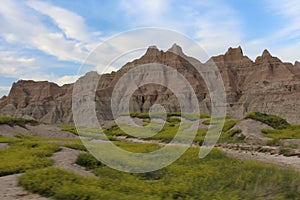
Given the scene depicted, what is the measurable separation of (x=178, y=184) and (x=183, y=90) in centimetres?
13193

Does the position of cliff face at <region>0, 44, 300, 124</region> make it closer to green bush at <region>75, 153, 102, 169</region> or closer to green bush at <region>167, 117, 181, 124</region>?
green bush at <region>167, 117, 181, 124</region>

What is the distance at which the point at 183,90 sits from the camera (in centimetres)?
14288

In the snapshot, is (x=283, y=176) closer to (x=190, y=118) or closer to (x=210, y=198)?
(x=210, y=198)

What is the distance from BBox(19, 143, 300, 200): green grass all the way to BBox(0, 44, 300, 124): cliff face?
87508 mm

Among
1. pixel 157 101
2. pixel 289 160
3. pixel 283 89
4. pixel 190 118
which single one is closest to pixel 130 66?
pixel 157 101

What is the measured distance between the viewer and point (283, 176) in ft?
39.7

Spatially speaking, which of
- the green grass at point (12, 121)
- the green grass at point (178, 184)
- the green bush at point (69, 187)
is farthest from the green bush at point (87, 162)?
the green grass at point (12, 121)

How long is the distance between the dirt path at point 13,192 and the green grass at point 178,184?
0.81 feet

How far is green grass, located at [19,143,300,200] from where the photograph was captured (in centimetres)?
1020

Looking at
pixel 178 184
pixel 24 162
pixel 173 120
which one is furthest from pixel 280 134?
pixel 173 120

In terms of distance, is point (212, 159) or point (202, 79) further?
point (202, 79)

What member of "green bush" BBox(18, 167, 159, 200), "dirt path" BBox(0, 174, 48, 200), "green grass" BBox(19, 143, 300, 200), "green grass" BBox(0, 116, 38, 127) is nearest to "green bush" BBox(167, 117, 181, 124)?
"green grass" BBox(0, 116, 38, 127)

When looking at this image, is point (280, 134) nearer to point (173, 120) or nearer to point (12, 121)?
point (173, 120)

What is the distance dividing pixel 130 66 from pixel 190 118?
114497 millimetres
